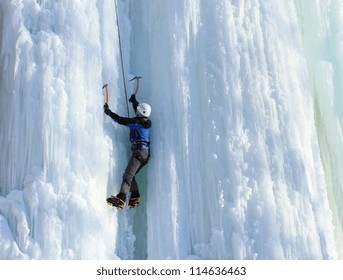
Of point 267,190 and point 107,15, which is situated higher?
point 107,15

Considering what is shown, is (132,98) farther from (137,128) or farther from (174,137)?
(174,137)

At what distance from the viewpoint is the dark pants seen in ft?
21.1

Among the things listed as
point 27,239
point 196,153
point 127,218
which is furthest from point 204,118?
point 27,239

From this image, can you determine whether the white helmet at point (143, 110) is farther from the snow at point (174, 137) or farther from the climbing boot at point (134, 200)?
the climbing boot at point (134, 200)

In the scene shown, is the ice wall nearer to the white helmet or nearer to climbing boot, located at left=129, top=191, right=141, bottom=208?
climbing boot, located at left=129, top=191, right=141, bottom=208

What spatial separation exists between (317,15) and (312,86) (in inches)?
44.4

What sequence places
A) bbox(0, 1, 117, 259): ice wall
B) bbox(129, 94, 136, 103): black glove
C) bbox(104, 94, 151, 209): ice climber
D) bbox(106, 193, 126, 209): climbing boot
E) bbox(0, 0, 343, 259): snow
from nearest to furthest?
bbox(0, 1, 117, 259): ice wall
bbox(0, 0, 343, 259): snow
bbox(106, 193, 126, 209): climbing boot
bbox(104, 94, 151, 209): ice climber
bbox(129, 94, 136, 103): black glove

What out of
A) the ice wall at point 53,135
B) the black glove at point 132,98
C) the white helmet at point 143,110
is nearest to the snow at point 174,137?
the ice wall at point 53,135

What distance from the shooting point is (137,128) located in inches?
261

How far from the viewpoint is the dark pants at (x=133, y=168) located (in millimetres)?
6434

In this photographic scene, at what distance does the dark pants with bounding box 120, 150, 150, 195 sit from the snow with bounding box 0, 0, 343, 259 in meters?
0.20

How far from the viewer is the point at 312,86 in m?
7.55

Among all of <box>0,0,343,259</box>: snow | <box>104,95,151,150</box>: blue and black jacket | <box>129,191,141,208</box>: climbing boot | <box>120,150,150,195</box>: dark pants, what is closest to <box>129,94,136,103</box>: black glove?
<box>0,0,343,259</box>: snow
